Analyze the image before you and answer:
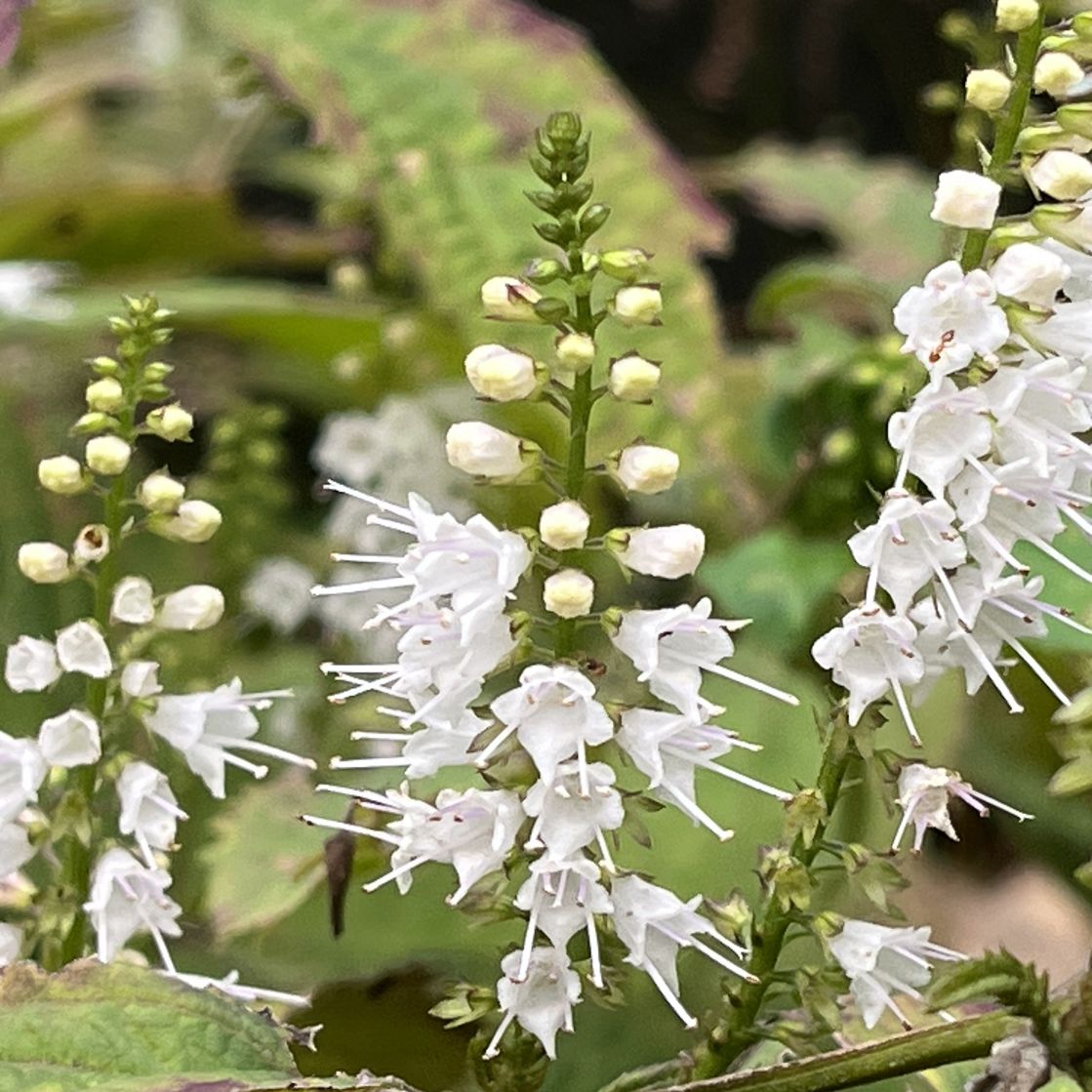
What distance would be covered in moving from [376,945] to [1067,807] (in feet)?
1.39

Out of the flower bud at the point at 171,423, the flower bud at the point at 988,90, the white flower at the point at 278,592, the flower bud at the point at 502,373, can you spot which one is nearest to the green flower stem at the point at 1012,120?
the flower bud at the point at 988,90

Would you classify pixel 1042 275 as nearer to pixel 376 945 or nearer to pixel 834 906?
pixel 834 906

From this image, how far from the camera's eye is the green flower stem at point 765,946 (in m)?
0.38

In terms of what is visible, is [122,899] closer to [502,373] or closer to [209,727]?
[209,727]

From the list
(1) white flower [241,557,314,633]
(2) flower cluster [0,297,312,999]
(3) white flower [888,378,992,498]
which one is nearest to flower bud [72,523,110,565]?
(2) flower cluster [0,297,312,999]

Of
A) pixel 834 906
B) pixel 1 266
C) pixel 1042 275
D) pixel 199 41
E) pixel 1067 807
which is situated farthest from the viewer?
pixel 199 41

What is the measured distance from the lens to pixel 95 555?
42 cm

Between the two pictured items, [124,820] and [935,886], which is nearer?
[124,820]

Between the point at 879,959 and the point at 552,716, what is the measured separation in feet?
0.39

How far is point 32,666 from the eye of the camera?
1.43ft

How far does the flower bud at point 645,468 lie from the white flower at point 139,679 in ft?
0.49

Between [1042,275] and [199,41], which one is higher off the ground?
[1042,275]

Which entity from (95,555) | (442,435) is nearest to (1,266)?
(442,435)

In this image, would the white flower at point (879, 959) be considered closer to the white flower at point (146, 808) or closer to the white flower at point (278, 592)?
the white flower at point (146, 808)
